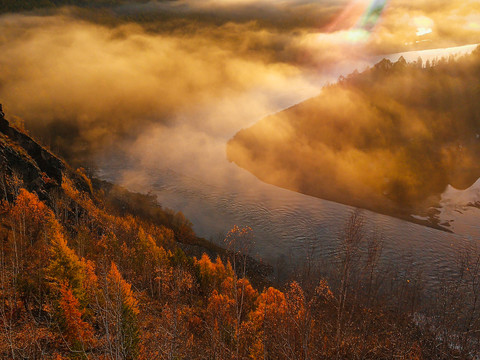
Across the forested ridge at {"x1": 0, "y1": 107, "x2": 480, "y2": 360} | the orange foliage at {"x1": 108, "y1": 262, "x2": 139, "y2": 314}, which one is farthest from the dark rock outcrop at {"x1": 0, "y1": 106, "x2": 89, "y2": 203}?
the orange foliage at {"x1": 108, "y1": 262, "x2": 139, "y2": 314}

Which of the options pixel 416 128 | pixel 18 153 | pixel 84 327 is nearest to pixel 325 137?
pixel 416 128

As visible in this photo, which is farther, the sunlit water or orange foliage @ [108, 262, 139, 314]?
the sunlit water

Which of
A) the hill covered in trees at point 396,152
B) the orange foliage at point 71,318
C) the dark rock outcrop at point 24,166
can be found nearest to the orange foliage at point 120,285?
the orange foliage at point 71,318

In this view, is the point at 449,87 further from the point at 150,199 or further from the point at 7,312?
the point at 7,312

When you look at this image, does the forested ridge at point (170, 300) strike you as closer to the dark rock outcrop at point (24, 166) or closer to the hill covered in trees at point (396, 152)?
the dark rock outcrop at point (24, 166)

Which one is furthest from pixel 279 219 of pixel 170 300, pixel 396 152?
pixel 396 152

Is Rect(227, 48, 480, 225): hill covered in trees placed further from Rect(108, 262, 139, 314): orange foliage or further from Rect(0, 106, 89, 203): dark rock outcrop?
Rect(108, 262, 139, 314): orange foliage
